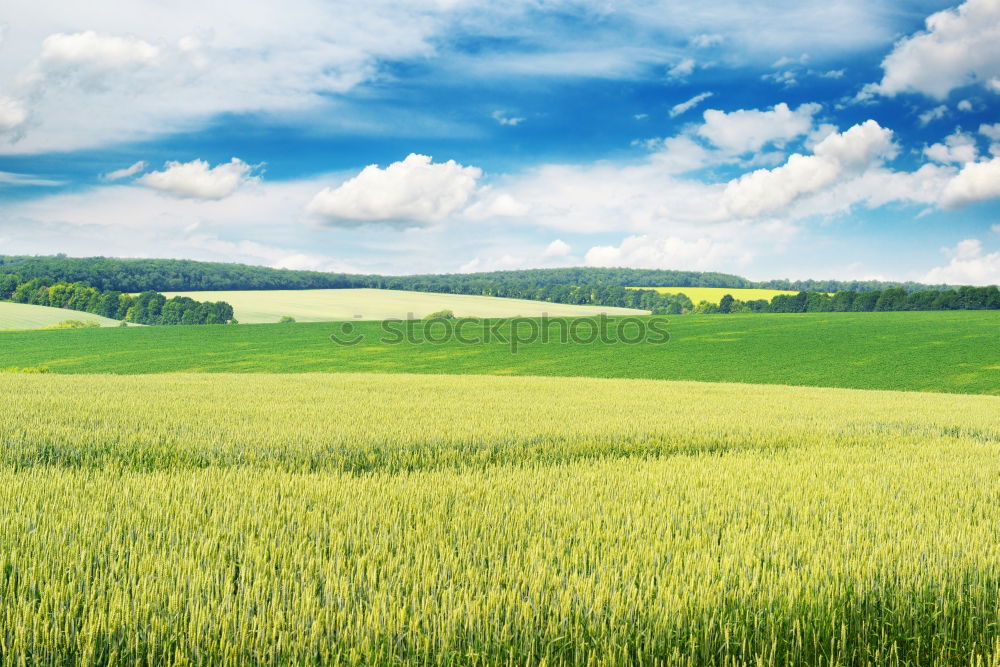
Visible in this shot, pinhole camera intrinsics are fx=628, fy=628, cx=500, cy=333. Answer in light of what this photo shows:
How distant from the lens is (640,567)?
4457 millimetres

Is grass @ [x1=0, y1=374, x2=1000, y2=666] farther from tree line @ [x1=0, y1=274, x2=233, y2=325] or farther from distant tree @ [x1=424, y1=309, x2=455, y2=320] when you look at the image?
tree line @ [x1=0, y1=274, x2=233, y2=325]

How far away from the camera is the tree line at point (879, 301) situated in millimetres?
92438

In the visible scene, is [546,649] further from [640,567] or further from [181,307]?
[181,307]

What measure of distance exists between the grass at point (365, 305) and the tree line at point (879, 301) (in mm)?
21891

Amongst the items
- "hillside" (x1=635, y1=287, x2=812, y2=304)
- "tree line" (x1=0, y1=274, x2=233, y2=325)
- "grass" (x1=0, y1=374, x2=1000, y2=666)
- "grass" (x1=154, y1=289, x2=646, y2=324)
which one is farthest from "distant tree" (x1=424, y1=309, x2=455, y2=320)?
"grass" (x1=0, y1=374, x2=1000, y2=666)

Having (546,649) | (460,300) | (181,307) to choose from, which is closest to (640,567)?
(546,649)

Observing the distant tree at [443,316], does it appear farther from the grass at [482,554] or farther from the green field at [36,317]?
the grass at [482,554]

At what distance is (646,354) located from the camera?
180 ft

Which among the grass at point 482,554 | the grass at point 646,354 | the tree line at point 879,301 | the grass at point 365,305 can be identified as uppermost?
the tree line at point 879,301

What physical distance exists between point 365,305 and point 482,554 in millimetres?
106775

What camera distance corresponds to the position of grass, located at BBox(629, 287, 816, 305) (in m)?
123

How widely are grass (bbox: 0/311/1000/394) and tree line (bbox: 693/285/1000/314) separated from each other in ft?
78.1

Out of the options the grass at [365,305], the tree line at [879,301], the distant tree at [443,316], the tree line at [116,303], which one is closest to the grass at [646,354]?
the tree line at [116,303]

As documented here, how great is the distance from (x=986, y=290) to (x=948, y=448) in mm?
103934
